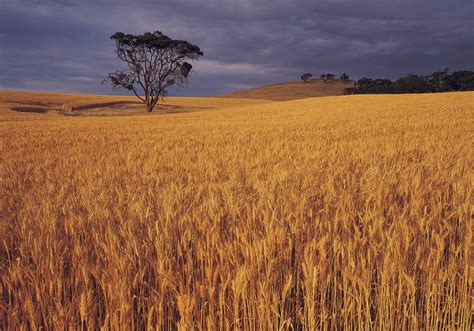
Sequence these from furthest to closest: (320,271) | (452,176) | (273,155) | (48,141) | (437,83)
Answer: (437,83) → (48,141) → (273,155) → (452,176) → (320,271)

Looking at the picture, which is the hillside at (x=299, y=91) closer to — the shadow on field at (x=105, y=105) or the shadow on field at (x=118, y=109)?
the shadow on field at (x=118, y=109)

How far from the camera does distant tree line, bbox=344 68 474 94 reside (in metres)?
66.2

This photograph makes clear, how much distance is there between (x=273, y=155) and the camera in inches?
299

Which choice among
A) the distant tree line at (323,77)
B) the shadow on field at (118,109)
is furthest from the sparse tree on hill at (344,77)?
the shadow on field at (118,109)

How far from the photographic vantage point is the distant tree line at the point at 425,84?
217 ft

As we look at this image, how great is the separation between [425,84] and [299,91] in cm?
3545

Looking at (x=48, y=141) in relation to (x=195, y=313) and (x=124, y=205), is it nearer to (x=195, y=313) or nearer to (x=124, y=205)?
(x=124, y=205)

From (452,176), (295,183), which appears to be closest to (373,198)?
(295,183)

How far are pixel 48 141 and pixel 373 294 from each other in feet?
40.6

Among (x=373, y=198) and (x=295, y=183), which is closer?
(x=373, y=198)

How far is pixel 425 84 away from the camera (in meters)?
66.9

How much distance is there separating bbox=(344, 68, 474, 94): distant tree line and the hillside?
1880 centimetres

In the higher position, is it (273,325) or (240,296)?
(240,296)

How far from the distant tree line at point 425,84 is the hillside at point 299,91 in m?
18.8
